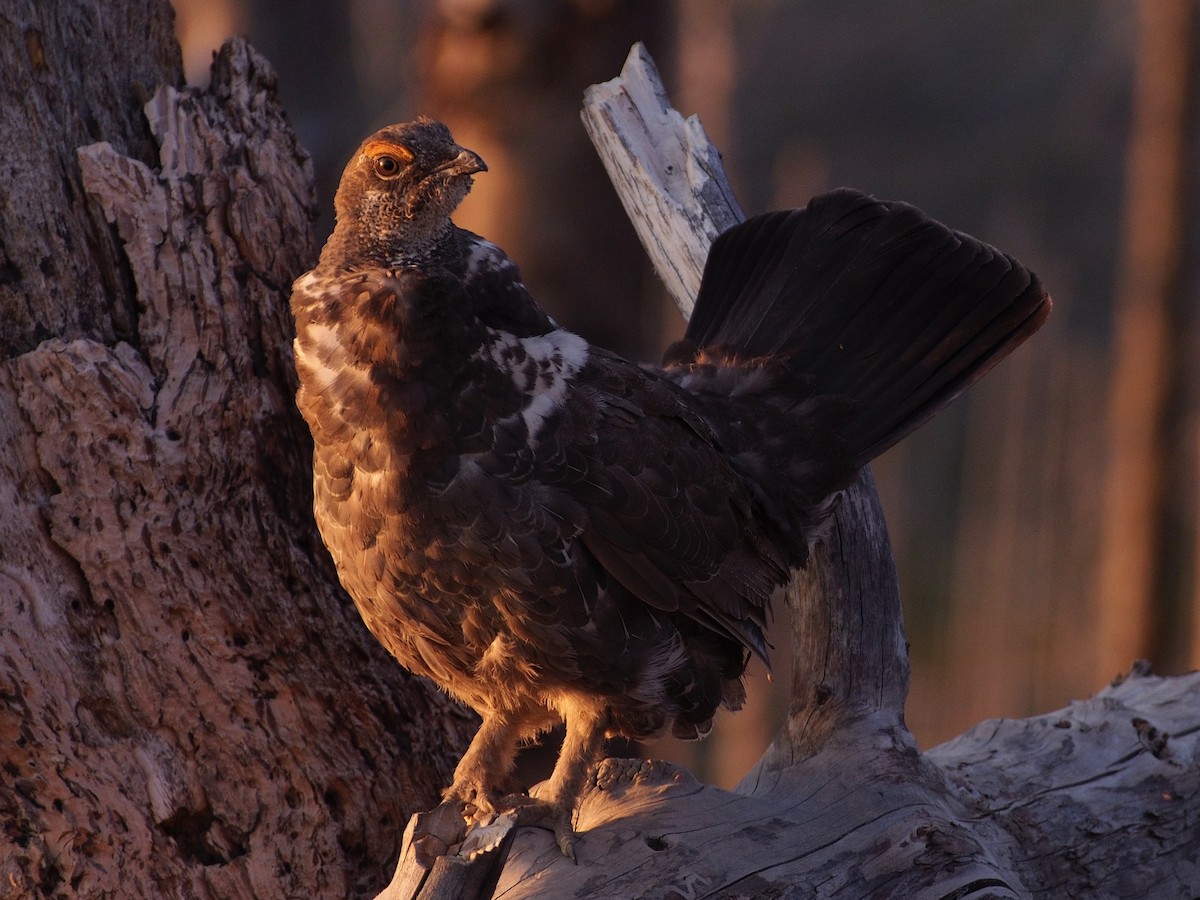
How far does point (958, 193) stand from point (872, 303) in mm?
14759

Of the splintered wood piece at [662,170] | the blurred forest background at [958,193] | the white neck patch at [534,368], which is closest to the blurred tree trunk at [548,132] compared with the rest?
the blurred forest background at [958,193]

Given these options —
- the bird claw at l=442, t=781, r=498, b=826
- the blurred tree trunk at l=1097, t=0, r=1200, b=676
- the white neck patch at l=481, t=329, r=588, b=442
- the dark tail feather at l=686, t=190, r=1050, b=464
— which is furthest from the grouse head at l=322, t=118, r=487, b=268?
the blurred tree trunk at l=1097, t=0, r=1200, b=676

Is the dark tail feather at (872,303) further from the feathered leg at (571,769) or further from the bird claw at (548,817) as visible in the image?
the bird claw at (548,817)

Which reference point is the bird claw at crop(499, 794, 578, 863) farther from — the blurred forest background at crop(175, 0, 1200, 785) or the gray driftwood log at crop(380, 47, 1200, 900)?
the blurred forest background at crop(175, 0, 1200, 785)

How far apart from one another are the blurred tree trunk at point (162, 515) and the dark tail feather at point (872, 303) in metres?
1.25

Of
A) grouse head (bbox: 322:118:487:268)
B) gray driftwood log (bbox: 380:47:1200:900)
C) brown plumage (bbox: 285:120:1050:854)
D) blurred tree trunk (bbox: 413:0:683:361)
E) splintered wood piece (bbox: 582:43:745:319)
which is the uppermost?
blurred tree trunk (bbox: 413:0:683:361)

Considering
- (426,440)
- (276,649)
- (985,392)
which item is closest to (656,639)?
(426,440)

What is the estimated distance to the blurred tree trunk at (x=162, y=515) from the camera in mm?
2791

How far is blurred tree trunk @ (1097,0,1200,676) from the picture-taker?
24.5ft

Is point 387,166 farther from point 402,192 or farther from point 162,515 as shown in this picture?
point 162,515

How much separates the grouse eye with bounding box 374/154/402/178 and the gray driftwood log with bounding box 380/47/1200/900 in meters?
1.23

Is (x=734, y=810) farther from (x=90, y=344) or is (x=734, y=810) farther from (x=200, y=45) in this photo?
(x=200, y=45)

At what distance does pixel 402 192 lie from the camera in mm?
2627

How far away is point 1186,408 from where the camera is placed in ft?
26.6
